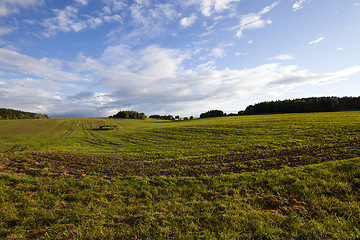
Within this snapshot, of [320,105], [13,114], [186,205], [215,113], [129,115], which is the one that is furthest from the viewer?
[129,115]

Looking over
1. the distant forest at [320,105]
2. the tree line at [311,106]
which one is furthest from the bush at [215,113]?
the distant forest at [320,105]

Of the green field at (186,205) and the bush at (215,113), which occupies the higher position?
the bush at (215,113)

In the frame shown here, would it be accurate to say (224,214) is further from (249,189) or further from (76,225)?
(76,225)

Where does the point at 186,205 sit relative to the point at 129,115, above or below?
below

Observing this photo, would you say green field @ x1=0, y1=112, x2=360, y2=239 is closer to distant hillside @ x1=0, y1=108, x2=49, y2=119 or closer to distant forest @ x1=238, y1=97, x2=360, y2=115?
distant forest @ x1=238, y1=97, x2=360, y2=115

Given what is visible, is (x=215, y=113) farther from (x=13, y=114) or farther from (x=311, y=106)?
(x=13, y=114)

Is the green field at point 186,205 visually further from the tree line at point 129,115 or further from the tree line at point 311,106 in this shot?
the tree line at point 129,115

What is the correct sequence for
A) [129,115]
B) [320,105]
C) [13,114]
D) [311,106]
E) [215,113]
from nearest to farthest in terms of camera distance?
[311,106] → [320,105] → [13,114] → [215,113] → [129,115]

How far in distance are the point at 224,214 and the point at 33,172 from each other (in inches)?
599

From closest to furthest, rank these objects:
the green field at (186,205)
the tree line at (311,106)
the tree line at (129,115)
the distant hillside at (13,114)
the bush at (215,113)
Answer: the green field at (186,205), the tree line at (311,106), the distant hillside at (13,114), the bush at (215,113), the tree line at (129,115)

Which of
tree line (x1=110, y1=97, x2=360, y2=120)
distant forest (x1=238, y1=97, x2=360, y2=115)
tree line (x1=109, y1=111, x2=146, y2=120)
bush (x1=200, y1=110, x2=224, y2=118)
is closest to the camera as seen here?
distant forest (x1=238, y1=97, x2=360, y2=115)

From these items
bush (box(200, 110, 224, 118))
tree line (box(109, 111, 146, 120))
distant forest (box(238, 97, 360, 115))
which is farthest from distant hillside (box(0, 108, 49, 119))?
distant forest (box(238, 97, 360, 115))

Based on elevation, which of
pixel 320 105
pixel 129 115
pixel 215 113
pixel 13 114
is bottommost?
pixel 215 113

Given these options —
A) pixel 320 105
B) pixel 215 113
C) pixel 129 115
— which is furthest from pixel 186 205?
pixel 129 115
